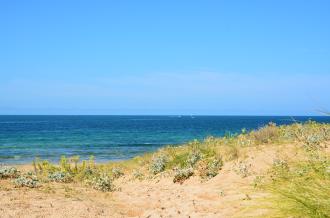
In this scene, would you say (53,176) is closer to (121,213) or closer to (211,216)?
(121,213)

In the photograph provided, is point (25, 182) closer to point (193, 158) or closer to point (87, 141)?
point (193, 158)

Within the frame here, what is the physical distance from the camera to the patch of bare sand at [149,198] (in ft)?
32.5

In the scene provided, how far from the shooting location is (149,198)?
39.9ft

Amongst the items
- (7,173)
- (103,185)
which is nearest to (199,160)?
(103,185)

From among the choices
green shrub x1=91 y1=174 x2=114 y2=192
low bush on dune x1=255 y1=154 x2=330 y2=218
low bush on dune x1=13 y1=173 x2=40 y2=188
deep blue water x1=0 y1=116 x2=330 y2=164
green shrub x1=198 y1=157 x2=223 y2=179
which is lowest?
deep blue water x1=0 y1=116 x2=330 y2=164

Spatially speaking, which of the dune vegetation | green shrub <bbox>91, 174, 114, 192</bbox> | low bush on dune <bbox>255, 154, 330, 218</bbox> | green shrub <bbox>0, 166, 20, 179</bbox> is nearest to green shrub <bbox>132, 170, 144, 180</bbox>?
the dune vegetation

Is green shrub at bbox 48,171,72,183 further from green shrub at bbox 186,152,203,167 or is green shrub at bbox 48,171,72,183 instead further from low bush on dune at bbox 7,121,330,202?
green shrub at bbox 186,152,203,167

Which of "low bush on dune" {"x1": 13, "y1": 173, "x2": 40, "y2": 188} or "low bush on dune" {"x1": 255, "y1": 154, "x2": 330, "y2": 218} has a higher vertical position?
"low bush on dune" {"x1": 255, "y1": 154, "x2": 330, "y2": 218}

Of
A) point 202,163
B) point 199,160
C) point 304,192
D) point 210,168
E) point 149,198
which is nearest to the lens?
point 304,192

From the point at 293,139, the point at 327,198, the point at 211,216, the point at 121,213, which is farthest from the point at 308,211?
the point at 293,139

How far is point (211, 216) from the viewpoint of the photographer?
915cm

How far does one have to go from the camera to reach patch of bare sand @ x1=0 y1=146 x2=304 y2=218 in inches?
390

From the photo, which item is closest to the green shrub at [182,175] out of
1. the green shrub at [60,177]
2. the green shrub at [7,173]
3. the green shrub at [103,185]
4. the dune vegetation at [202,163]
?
the dune vegetation at [202,163]

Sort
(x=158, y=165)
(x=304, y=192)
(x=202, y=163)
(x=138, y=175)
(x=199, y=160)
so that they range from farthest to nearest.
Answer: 1. (x=138, y=175)
2. (x=158, y=165)
3. (x=199, y=160)
4. (x=202, y=163)
5. (x=304, y=192)
